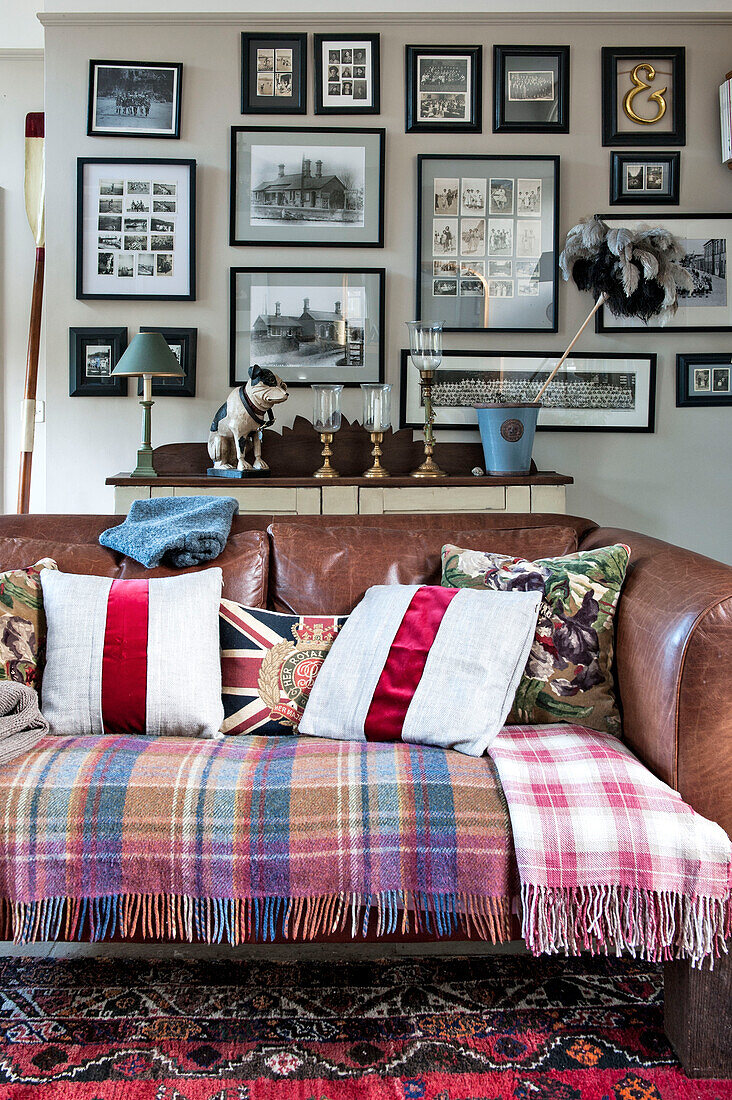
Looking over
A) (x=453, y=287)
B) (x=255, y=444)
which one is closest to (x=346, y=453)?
(x=255, y=444)

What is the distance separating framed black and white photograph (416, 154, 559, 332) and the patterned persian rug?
2.59 m

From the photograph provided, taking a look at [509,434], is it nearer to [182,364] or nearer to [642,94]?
[182,364]

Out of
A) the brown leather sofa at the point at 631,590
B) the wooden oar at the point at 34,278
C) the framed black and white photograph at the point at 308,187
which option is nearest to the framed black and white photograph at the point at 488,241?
the framed black and white photograph at the point at 308,187

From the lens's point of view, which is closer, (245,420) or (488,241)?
(245,420)

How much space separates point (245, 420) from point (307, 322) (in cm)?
59

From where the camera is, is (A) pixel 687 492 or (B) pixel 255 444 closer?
(B) pixel 255 444

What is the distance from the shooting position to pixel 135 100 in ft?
11.7

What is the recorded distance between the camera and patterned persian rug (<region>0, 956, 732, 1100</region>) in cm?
141

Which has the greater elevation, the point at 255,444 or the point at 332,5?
the point at 332,5

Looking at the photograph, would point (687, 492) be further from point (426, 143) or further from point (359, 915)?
point (359, 915)

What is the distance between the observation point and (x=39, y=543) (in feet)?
7.01

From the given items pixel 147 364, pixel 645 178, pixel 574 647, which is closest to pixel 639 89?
pixel 645 178

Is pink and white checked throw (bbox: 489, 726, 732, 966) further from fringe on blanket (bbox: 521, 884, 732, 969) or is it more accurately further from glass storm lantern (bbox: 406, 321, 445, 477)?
glass storm lantern (bbox: 406, 321, 445, 477)

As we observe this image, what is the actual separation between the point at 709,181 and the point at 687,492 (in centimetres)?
126
